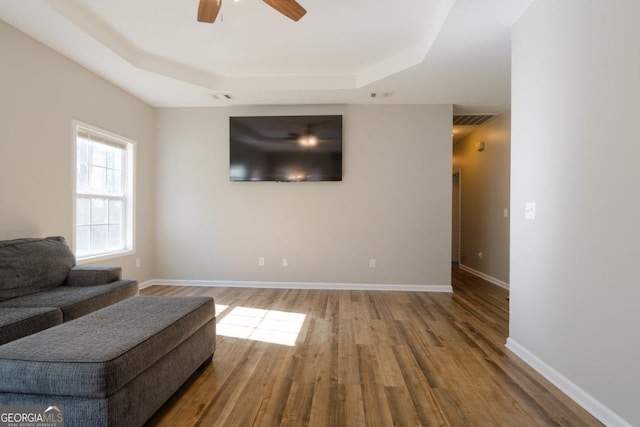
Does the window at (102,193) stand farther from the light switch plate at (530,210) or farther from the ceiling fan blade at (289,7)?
the light switch plate at (530,210)

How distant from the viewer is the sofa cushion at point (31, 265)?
84.8 inches

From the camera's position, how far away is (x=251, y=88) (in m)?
3.80

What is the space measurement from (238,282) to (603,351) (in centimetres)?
395

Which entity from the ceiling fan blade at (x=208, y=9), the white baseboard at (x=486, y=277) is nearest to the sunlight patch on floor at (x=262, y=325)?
the ceiling fan blade at (x=208, y=9)

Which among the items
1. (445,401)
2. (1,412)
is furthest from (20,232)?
(445,401)

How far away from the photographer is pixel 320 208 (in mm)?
4297

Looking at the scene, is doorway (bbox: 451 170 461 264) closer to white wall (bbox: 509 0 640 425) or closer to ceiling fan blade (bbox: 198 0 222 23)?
white wall (bbox: 509 0 640 425)

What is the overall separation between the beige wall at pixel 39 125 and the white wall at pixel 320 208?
131cm

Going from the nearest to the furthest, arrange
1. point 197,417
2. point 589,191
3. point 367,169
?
point 197,417
point 589,191
point 367,169

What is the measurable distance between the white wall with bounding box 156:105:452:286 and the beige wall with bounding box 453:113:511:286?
1.00 metres

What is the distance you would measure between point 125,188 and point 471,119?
18.1 ft

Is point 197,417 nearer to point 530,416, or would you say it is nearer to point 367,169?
point 530,416

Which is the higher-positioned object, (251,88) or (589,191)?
(251,88)

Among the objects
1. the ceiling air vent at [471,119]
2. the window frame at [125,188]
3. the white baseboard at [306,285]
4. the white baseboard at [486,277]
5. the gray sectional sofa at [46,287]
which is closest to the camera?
the gray sectional sofa at [46,287]
